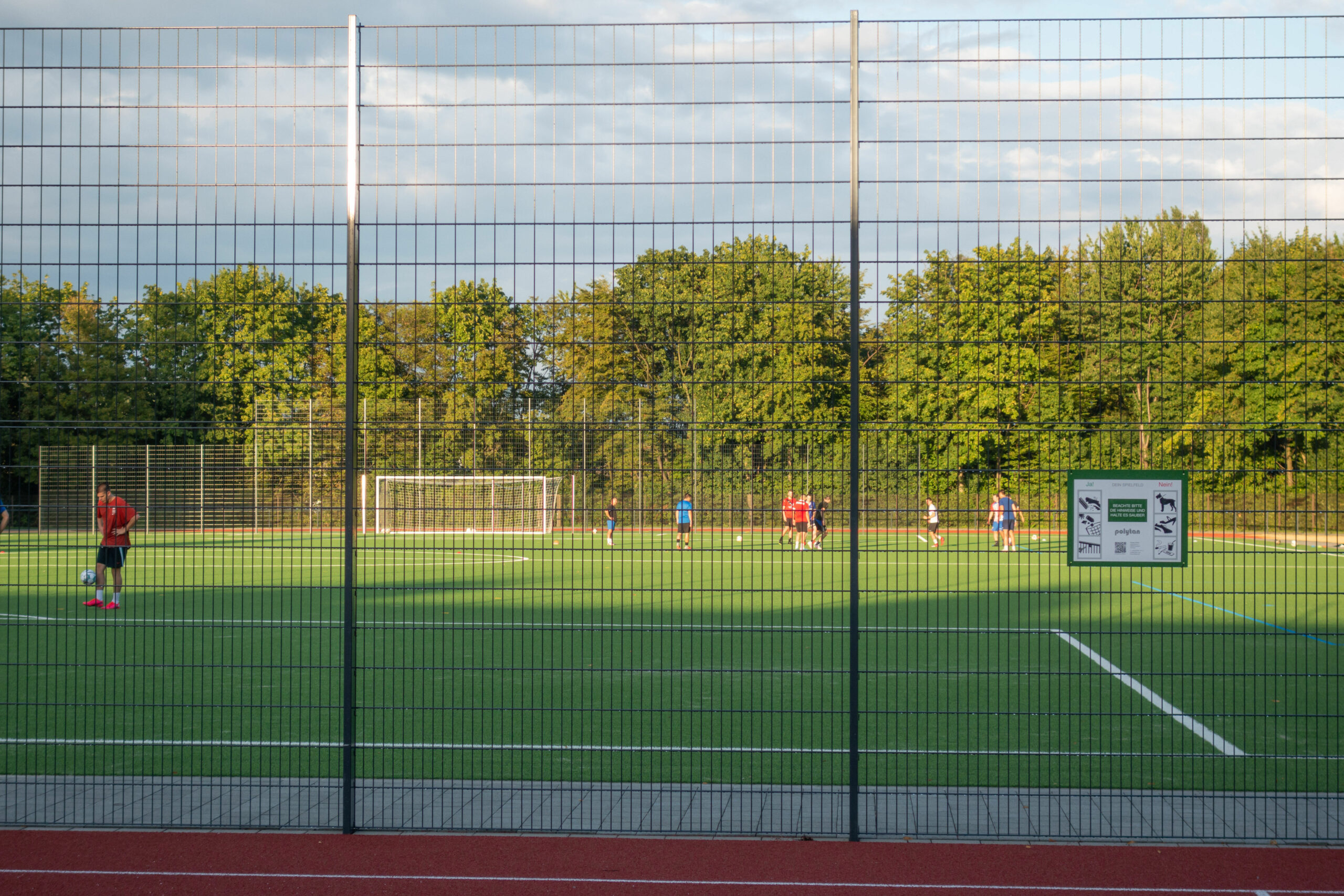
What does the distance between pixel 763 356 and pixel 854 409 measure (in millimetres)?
642

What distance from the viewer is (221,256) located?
19.3 ft

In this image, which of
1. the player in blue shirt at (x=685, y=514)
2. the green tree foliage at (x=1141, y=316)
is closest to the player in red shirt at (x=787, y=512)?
the player in blue shirt at (x=685, y=514)

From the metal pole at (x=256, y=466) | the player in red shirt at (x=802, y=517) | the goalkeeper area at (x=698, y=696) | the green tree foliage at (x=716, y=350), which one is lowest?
the goalkeeper area at (x=698, y=696)

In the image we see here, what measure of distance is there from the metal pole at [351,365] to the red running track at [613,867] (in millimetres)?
388

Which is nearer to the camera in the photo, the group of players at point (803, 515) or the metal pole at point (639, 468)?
the metal pole at point (639, 468)

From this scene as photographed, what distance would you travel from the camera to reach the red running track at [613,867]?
4.91 meters

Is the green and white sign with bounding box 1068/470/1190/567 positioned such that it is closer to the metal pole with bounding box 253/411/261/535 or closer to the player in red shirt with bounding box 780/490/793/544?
the player in red shirt with bounding box 780/490/793/544

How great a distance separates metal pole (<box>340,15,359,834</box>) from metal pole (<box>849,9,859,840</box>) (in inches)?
104

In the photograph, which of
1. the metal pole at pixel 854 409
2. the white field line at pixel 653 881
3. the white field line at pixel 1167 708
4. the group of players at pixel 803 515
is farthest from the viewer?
the white field line at pixel 1167 708

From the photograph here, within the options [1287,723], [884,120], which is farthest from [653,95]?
[1287,723]

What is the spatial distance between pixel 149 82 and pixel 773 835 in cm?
548

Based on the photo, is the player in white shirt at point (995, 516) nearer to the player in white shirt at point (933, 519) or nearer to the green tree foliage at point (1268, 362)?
the player in white shirt at point (933, 519)

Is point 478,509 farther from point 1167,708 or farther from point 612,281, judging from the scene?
point 1167,708

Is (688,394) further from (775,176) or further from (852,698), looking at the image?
(852,698)
